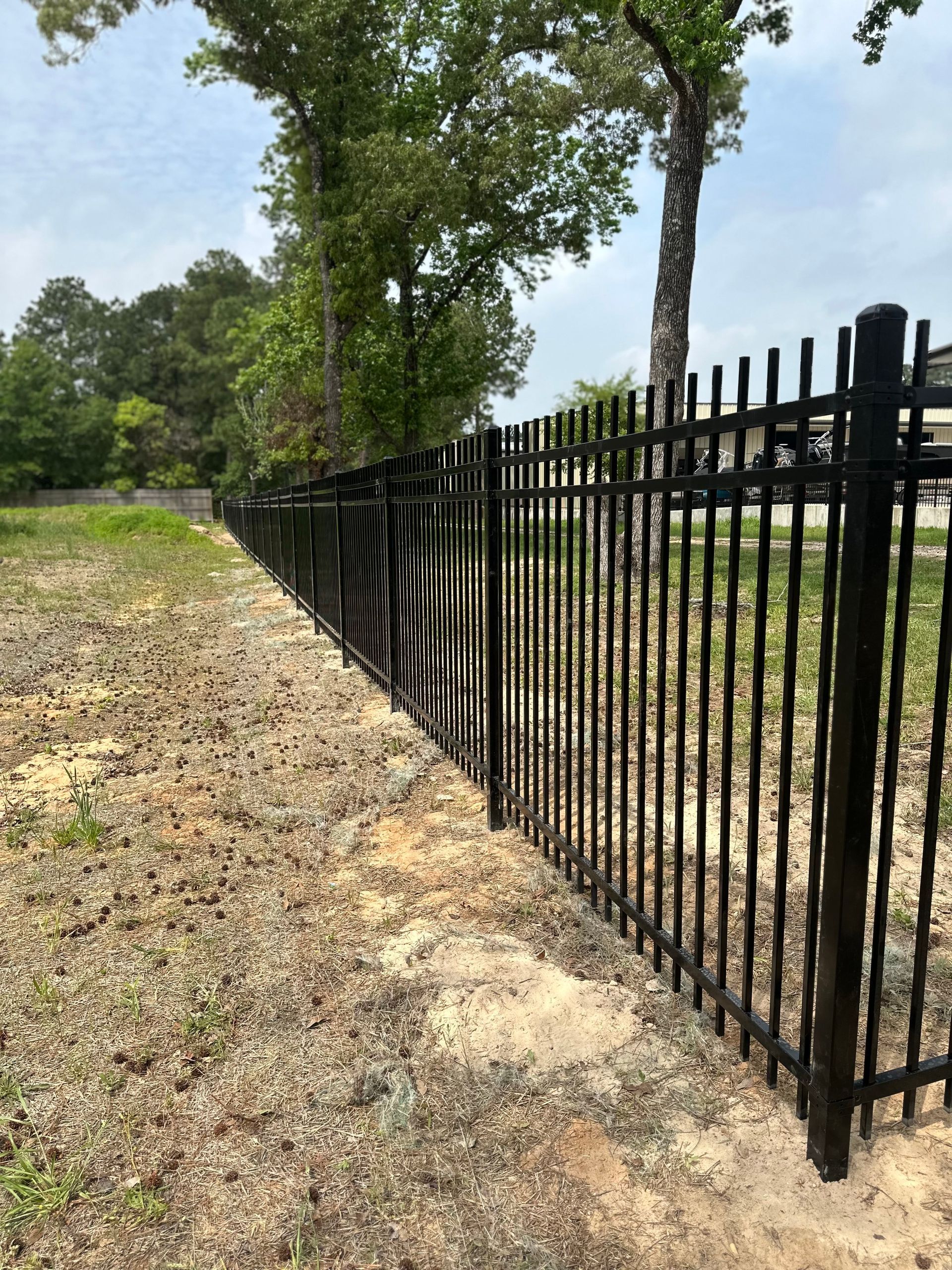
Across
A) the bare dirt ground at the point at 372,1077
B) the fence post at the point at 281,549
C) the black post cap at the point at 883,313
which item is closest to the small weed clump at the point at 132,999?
the bare dirt ground at the point at 372,1077

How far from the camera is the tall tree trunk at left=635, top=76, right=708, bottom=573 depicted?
1200 cm

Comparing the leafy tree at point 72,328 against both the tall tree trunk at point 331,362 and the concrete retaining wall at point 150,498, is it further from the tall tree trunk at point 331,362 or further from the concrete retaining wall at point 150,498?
the tall tree trunk at point 331,362

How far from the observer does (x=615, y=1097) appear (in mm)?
2465

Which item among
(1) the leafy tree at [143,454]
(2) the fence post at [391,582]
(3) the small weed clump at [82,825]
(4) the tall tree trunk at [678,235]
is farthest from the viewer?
(1) the leafy tree at [143,454]

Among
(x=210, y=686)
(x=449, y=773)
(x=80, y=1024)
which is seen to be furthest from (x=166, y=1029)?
(x=210, y=686)

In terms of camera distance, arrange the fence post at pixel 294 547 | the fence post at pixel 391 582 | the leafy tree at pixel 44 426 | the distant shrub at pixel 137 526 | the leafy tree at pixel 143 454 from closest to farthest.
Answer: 1. the fence post at pixel 391 582
2. the fence post at pixel 294 547
3. the distant shrub at pixel 137 526
4. the leafy tree at pixel 44 426
5. the leafy tree at pixel 143 454

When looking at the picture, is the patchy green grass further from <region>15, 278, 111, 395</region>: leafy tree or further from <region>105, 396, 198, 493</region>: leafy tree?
<region>15, 278, 111, 395</region>: leafy tree

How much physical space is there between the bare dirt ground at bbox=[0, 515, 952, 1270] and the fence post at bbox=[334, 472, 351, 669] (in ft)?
13.5

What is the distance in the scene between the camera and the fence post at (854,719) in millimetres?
1806

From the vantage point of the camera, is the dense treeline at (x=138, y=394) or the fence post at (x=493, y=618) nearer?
the fence post at (x=493, y=618)

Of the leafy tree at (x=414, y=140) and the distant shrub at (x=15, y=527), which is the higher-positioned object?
A: the leafy tree at (x=414, y=140)

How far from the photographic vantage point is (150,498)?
67.0m

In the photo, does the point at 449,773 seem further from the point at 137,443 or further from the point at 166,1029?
the point at 137,443

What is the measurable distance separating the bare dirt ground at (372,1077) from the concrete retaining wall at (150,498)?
66146mm
